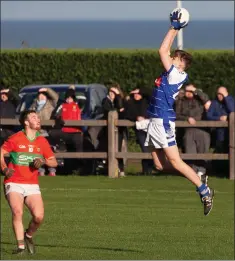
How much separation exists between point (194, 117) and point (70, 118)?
264 cm

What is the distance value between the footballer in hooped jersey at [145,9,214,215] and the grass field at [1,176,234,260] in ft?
3.50

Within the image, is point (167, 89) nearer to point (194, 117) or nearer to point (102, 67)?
point (194, 117)

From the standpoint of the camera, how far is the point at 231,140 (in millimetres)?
23484

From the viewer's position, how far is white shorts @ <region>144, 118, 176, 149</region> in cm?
1420

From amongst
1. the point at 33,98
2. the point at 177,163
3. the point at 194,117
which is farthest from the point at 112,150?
the point at 177,163

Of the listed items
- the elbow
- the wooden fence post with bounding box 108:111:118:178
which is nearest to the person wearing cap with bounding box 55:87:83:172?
the wooden fence post with bounding box 108:111:118:178

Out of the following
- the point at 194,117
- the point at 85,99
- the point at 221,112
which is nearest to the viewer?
the point at 194,117

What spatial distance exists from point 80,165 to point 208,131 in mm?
2951

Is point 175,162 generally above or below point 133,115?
below

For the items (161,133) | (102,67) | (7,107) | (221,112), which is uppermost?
(102,67)

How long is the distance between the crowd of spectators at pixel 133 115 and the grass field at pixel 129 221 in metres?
0.83

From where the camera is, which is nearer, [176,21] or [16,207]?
[176,21]

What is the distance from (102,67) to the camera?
32.9 meters

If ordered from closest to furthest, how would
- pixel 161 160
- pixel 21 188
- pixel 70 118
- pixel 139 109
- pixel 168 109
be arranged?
pixel 168 109, pixel 21 188, pixel 161 160, pixel 139 109, pixel 70 118
